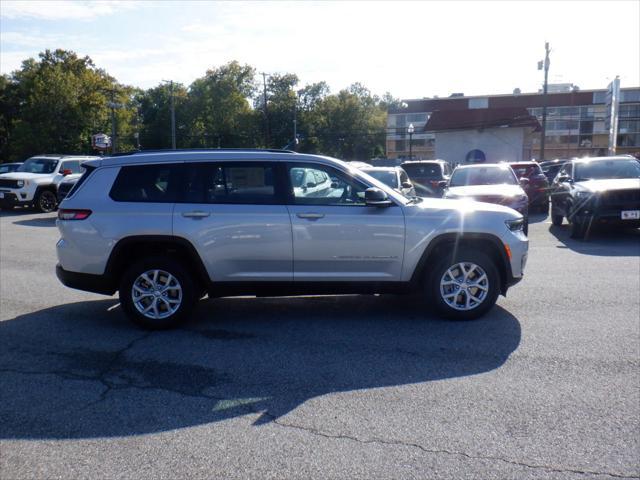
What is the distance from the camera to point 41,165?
22.1 meters

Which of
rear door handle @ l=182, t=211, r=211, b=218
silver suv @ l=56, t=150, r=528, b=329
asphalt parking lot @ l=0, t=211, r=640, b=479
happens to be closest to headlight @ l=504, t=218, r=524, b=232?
silver suv @ l=56, t=150, r=528, b=329

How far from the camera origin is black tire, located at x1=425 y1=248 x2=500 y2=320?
6.47 metres

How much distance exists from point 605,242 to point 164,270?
10.2m

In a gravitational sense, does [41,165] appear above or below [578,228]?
above

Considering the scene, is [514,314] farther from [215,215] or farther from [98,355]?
[98,355]

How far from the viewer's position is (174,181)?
6.42m

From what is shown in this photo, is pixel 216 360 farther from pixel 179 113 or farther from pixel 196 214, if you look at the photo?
pixel 179 113

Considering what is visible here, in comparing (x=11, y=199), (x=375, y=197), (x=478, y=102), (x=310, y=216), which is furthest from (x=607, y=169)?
(x=478, y=102)

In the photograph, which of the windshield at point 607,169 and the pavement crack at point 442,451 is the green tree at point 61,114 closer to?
the windshield at point 607,169

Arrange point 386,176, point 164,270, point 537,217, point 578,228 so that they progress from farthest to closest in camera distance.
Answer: point 537,217 → point 386,176 → point 578,228 → point 164,270

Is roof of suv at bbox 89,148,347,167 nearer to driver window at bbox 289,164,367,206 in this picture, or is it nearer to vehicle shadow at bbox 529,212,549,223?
driver window at bbox 289,164,367,206

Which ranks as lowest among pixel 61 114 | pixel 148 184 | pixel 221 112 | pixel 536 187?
pixel 536 187

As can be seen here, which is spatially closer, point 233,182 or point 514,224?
point 233,182

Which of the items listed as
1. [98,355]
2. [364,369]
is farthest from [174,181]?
[364,369]
